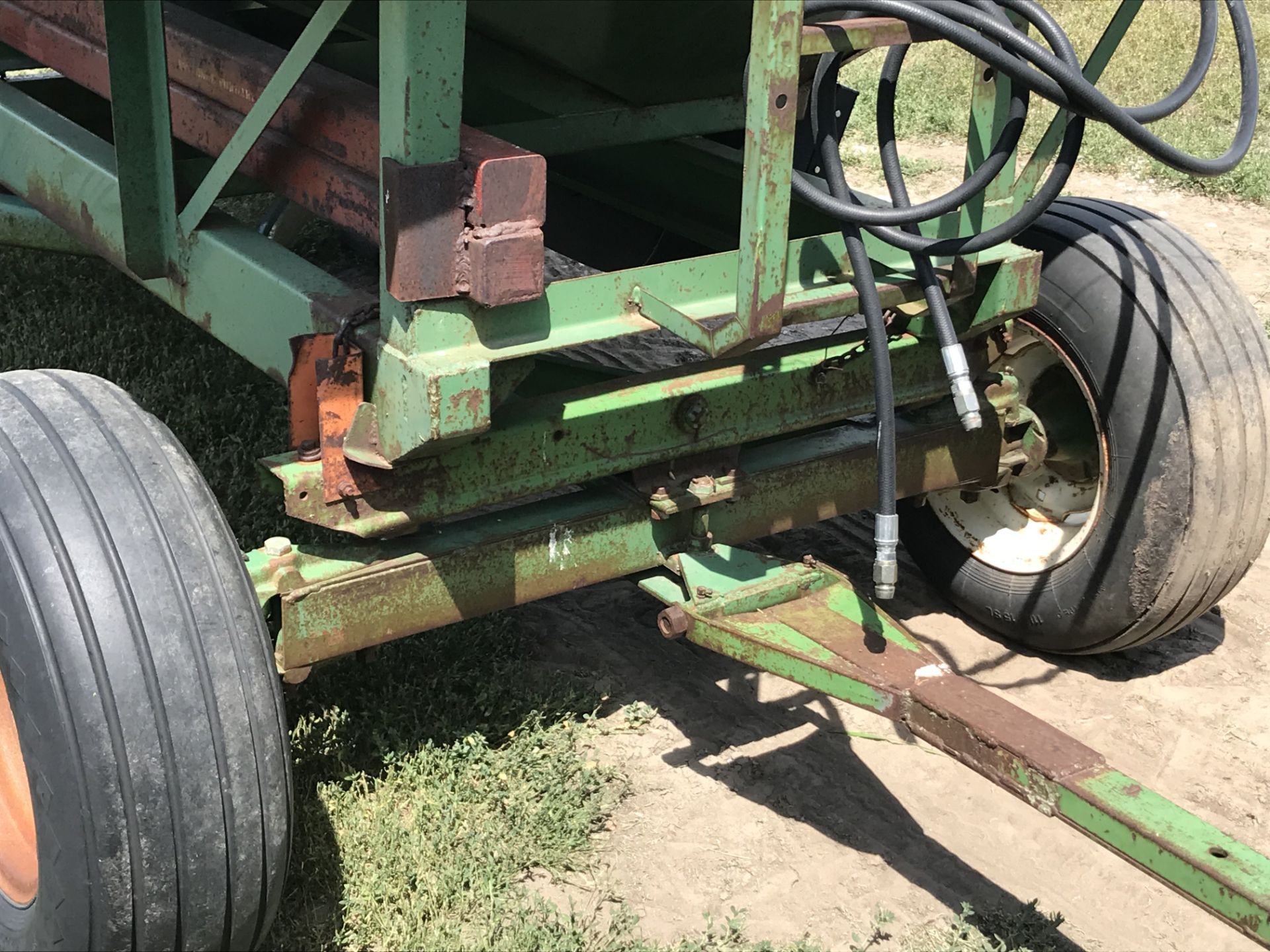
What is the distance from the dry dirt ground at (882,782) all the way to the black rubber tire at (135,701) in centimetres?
79

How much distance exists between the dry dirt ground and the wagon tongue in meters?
0.46

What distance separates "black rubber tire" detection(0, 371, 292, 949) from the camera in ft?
7.08

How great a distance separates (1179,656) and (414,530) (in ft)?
7.10

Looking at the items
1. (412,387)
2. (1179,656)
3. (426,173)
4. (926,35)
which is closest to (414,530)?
(412,387)

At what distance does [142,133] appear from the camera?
2916 millimetres

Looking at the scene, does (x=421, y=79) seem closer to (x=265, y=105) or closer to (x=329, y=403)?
(x=265, y=105)

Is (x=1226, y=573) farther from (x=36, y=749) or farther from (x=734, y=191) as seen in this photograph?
(x=36, y=749)

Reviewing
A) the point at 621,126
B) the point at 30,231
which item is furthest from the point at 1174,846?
the point at 30,231

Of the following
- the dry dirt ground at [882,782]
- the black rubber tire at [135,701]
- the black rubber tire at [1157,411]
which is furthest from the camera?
the black rubber tire at [1157,411]

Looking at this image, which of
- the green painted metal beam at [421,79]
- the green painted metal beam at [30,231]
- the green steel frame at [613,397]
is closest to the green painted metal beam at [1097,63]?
the green steel frame at [613,397]

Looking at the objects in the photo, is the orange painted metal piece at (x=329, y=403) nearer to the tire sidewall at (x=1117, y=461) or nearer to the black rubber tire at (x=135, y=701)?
the black rubber tire at (x=135, y=701)

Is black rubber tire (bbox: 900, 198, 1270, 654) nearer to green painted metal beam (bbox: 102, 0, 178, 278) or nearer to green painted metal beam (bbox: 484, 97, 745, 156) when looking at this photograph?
green painted metal beam (bbox: 484, 97, 745, 156)

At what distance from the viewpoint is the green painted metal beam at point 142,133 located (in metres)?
2.80

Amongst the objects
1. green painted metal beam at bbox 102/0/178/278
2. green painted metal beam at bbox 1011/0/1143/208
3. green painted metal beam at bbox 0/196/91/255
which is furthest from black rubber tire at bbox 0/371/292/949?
green painted metal beam at bbox 1011/0/1143/208
